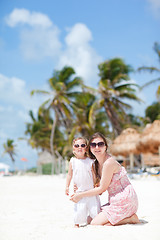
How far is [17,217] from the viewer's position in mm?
4785

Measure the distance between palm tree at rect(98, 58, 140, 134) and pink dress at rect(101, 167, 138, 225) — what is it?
19.8 m

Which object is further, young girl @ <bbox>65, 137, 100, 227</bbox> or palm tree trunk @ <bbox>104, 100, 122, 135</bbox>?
palm tree trunk @ <bbox>104, 100, 122, 135</bbox>

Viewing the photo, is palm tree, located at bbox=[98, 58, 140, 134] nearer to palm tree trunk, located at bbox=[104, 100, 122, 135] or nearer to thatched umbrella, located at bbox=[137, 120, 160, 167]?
palm tree trunk, located at bbox=[104, 100, 122, 135]

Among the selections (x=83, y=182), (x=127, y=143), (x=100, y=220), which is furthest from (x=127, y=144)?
(x=100, y=220)

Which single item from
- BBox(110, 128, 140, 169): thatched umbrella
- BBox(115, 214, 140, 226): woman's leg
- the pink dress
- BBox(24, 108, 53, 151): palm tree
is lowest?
BBox(115, 214, 140, 226): woman's leg

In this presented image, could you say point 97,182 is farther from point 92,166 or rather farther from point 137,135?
point 137,135

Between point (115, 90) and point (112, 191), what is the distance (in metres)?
21.2

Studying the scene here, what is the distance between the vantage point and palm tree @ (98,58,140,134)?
2373 centimetres

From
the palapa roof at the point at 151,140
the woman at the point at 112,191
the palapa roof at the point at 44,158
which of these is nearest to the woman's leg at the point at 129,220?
the woman at the point at 112,191

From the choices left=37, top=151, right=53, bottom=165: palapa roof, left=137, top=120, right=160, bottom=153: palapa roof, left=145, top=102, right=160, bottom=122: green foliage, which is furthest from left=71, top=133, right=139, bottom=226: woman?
left=37, top=151, right=53, bottom=165: palapa roof

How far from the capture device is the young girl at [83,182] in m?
3.62

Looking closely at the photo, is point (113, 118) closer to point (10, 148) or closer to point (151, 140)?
point (151, 140)

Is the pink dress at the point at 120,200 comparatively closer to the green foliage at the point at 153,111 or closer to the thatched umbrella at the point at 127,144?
the thatched umbrella at the point at 127,144

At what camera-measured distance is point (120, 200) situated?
3.40 meters
